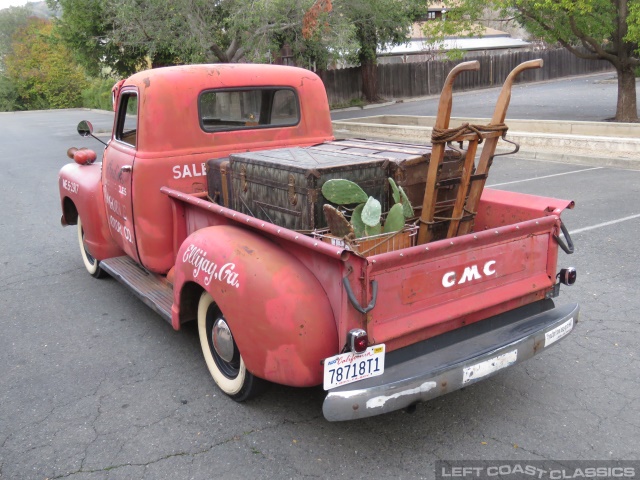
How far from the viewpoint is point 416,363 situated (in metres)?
3.12

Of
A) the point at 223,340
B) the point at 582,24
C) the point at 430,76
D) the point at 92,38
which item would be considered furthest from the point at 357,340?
the point at 430,76

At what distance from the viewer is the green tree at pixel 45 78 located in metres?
50.6

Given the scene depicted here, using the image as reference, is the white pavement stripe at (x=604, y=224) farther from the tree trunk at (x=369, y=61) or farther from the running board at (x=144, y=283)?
the tree trunk at (x=369, y=61)

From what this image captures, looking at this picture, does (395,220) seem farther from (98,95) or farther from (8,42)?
(8,42)

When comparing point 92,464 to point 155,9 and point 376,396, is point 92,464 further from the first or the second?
point 155,9

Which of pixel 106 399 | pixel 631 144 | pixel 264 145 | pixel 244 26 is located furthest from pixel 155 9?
pixel 106 399

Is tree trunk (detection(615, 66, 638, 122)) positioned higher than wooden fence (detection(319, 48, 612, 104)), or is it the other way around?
wooden fence (detection(319, 48, 612, 104))

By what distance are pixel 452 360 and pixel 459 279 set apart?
17.7 inches

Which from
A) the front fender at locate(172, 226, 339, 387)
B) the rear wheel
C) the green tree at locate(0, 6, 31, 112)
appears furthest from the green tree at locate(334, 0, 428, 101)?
the green tree at locate(0, 6, 31, 112)

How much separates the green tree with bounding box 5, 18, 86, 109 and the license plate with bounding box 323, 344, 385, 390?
2128 inches

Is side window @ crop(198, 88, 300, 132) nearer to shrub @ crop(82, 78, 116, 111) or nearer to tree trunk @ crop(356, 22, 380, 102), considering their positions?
tree trunk @ crop(356, 22, 380, 102)

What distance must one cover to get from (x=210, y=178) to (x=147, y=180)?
0.48 m

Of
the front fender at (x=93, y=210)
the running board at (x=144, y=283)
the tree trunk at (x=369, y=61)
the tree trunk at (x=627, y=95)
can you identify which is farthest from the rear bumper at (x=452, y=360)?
the tree trunk at (x=369, y=61)

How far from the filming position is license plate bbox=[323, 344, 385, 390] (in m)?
2.88
